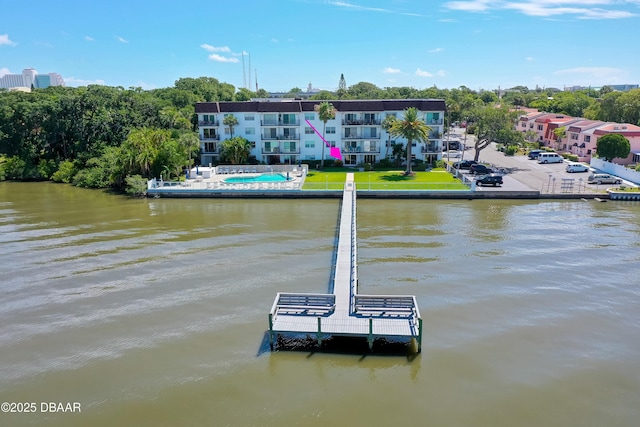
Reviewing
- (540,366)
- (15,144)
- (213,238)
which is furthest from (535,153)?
A: (15,144)

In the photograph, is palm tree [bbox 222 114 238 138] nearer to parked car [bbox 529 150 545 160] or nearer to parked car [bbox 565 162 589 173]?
parked car [bbox 565 162 589 173]

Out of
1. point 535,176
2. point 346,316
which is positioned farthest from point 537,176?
point 346,316

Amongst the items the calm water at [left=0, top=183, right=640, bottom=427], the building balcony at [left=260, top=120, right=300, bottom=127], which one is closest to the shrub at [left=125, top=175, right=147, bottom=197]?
the calm water at [left=0, top=183, right=640, bottom=427]

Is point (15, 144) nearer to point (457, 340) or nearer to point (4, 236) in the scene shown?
point (4, 236)

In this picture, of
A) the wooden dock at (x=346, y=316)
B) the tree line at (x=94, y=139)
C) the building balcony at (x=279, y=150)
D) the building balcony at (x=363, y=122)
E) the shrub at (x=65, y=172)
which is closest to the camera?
the wooden dock at (x=346, y=316)

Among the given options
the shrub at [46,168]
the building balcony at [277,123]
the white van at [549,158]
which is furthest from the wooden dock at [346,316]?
the shrub at [46,168]

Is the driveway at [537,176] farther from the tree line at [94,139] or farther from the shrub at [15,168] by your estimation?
the shrub at [15,168]

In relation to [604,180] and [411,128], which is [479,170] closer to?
[411,128]
